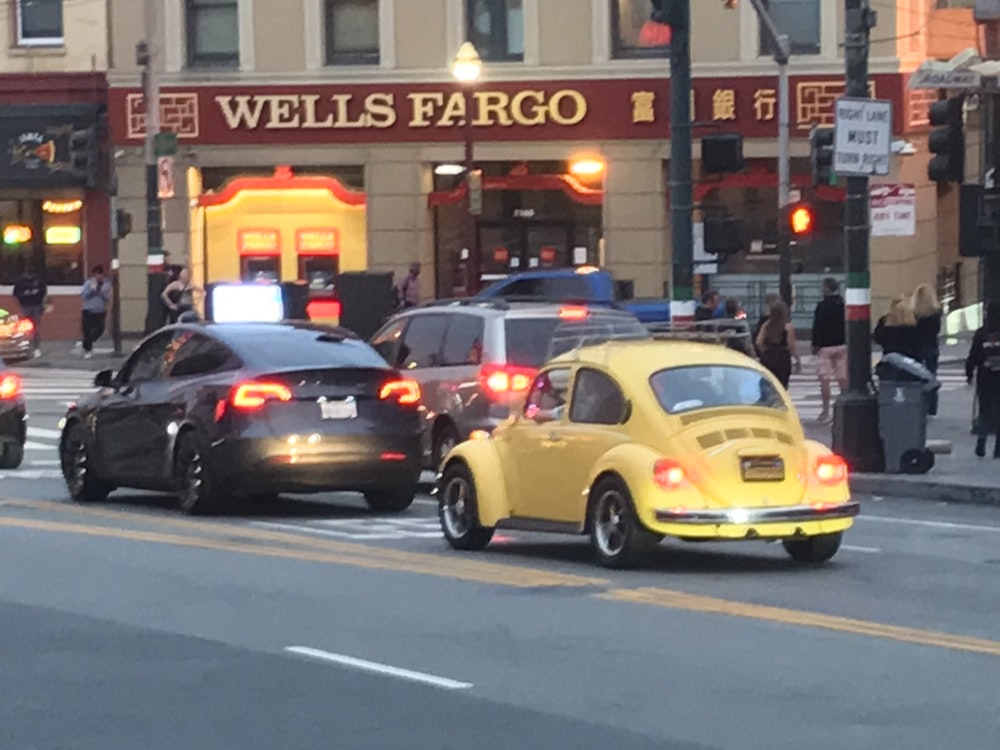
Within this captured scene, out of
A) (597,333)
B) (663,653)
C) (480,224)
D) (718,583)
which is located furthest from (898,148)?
(663,653)

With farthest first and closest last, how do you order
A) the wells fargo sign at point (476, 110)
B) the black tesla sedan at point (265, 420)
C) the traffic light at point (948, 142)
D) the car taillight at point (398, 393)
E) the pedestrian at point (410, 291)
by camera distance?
the wells fargo sign at point (476, 110) < the pedestrian at point (410, 291) < the traffic light at point (948, 142) < the car taillight at point (398, 393) < the black tesla sedan at point (265, 420)

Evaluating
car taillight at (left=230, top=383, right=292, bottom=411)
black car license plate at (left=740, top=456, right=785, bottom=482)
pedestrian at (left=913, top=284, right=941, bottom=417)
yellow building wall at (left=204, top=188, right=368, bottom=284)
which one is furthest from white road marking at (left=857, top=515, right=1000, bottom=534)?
yellow building wall at (left=204, top=188, right=368, bottom=284)

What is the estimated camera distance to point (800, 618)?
12.8 meters

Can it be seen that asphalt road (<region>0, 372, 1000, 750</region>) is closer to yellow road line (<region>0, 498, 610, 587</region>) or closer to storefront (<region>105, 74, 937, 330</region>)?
yellow road line (<region>0, 498, 610, 587</region>)

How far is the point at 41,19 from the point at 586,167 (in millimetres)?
12058

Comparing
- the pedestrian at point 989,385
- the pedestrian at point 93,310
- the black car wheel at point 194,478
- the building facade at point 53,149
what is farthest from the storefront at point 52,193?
the black car wheel at point 194,478

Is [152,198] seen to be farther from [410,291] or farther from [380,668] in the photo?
[380,668]

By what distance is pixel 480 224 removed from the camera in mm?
46031

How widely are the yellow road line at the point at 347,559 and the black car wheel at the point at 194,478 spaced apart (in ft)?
3.41

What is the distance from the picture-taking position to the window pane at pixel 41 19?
4803cm

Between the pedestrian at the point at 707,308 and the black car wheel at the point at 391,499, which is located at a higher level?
the pedestrian at the point at 707,308

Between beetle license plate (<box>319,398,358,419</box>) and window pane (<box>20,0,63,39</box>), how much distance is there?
30.8 m

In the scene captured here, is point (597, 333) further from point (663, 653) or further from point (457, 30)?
point (457, 30)

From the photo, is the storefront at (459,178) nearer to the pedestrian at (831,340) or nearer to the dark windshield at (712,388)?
the pedestrian at (831,340)
